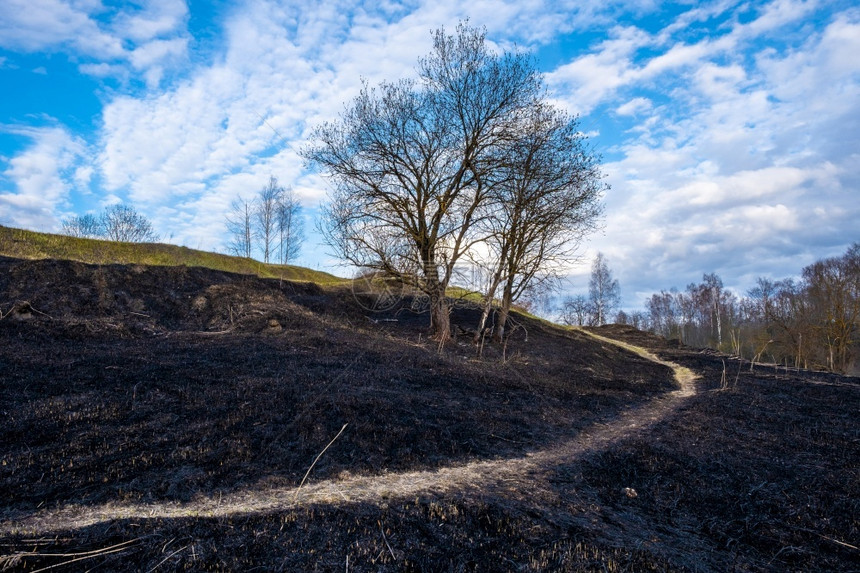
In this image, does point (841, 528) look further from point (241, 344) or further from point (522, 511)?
point (241, 344)

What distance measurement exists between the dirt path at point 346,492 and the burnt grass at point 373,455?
13 centimetres

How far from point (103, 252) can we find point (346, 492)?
20.2 meters

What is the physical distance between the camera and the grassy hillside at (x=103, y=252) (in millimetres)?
17203

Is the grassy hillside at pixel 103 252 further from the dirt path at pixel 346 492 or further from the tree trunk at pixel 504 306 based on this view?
the dirt path at pixel 346 492

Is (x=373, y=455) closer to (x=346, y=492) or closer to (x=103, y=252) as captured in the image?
(x=346, y=492)

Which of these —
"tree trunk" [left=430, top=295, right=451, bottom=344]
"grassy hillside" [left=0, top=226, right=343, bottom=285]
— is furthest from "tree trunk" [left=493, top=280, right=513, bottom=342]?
"grassy hillside" [left=0, top=226, right=343, bottom=285]

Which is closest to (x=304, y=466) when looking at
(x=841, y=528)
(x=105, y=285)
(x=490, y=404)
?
(x=490, y=404)

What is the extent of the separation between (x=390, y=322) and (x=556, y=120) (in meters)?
10.6

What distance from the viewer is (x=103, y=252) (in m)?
19.0

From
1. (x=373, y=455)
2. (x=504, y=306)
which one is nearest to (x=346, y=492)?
(x=373, y=455)

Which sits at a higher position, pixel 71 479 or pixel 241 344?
pixel 241 344

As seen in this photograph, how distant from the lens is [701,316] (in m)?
66.6

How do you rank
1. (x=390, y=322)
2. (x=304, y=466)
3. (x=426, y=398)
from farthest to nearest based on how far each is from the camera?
(x=390, y=322) → (x=426, y=398) → (x=304, y=466)

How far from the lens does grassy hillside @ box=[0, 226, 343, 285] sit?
17.2 meters
